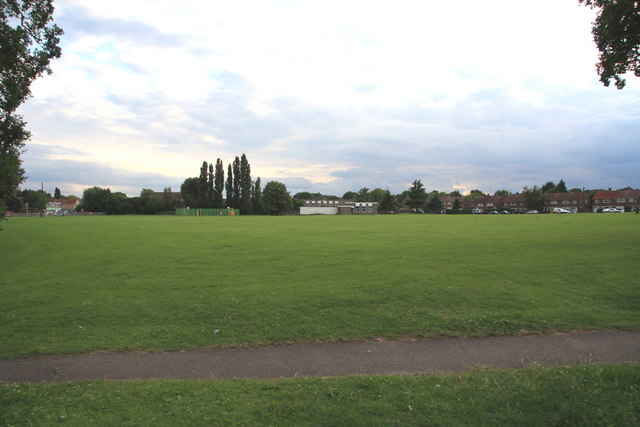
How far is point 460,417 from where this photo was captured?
4363 mm

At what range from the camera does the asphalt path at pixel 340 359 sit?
6297 millimetres

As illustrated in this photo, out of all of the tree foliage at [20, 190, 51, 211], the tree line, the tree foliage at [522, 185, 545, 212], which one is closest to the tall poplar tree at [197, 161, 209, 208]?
the tree line

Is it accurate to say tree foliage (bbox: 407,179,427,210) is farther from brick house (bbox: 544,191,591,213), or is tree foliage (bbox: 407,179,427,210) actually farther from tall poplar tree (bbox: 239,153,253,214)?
tall poplar tree (bbox: 239,153,253,214)

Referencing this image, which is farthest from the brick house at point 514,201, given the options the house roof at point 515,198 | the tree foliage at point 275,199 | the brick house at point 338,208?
the tree foliage at point 275,199

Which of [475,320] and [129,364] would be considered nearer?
[129,364]

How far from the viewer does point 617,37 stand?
54.2 feet

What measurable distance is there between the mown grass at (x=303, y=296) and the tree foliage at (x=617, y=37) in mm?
8664

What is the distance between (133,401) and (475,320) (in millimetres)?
7356

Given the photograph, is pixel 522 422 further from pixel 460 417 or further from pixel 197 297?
pixel 197 297

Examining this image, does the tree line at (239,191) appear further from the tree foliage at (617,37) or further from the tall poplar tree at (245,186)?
the tree foliage at (617,37)

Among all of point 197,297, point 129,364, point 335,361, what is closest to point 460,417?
point 335,361

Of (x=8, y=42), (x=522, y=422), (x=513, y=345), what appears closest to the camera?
(x=522, y=422)

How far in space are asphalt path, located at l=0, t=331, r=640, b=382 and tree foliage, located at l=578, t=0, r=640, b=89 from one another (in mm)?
14282

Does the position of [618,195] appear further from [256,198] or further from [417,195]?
[256,198]
